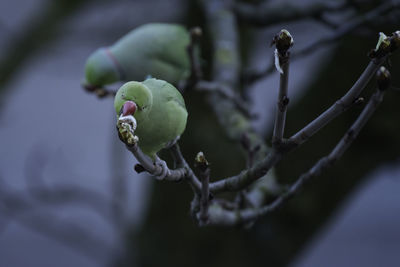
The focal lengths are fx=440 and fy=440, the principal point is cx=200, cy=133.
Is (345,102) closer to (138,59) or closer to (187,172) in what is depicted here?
(187,172)

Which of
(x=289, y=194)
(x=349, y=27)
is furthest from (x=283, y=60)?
(x=349, y=27)

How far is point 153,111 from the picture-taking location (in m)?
0.23

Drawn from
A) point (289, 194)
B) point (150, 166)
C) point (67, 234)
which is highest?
point (150, 166)

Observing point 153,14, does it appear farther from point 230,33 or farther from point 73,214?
point 73,214

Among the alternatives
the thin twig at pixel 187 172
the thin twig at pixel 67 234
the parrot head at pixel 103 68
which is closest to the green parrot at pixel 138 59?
the parrot head at pixel 103 68

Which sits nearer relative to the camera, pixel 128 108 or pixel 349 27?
pixel 128 108

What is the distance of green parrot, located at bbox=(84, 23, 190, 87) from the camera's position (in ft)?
1.24

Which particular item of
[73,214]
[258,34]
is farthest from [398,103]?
[73,214]

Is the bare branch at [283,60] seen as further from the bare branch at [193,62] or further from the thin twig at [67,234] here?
the thin twig at [67,234]

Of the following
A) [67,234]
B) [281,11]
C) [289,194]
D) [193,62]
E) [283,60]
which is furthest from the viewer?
[67,234]

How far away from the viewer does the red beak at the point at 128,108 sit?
0.20 m

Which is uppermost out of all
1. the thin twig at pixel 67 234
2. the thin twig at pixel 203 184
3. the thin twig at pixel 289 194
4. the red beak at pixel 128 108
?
the red beak at pixel 128 108

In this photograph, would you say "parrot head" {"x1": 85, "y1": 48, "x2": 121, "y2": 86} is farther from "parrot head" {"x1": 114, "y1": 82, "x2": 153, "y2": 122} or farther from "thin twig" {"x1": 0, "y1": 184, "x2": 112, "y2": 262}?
"thin twig" {"x1": 0, "y1": 184, "x2": 112, "y2": 262}

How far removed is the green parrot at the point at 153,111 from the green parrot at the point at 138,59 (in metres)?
0.14
